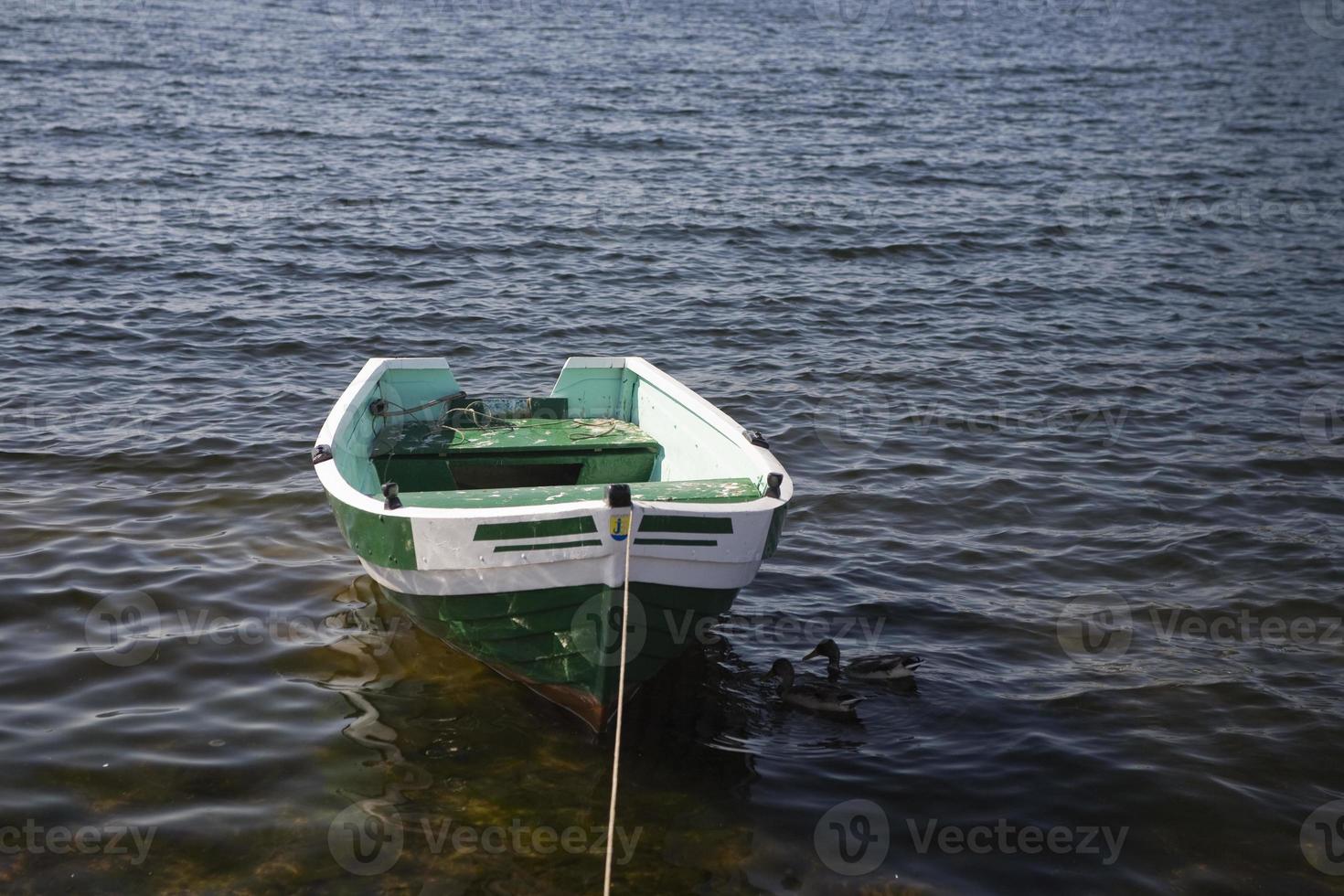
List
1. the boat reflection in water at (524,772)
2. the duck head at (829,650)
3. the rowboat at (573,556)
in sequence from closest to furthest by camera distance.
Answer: the boat reflection in water at (524,772) → the rowboat at (573,556) → the duck head at (829,650)

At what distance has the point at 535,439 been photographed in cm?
998

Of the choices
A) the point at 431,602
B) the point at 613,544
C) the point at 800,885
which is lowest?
the point at 800,885

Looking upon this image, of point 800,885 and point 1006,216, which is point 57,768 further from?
point 1006,216

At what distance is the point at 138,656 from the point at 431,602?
7.95 feet

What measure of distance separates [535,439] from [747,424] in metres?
3.83

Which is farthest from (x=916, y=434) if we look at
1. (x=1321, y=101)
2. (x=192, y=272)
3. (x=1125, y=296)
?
(x=1321, y=101)

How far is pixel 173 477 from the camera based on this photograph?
11.2 m

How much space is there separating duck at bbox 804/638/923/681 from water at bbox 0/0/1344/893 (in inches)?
5.9

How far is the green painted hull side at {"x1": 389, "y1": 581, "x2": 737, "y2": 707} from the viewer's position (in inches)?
277

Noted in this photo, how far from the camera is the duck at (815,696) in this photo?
7809 mm

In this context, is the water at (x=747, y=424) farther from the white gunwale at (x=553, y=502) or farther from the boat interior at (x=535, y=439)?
the white gunwale at (x=553, y=502)

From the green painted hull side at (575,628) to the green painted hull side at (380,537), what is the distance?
314 millimetres

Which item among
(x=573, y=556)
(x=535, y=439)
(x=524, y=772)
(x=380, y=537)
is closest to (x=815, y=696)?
(x=524, y=772)

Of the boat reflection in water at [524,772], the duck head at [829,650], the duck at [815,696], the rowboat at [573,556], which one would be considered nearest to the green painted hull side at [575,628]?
the rowboat at [573,556]
